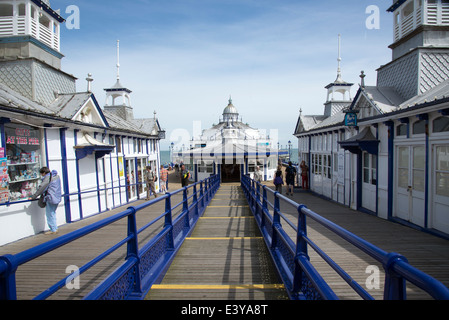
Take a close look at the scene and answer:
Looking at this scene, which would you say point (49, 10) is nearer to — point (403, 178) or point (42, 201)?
point (42, 201)

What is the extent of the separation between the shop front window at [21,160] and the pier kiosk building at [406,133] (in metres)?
9.78

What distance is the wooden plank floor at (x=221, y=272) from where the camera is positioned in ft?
11.0

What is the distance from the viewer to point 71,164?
8633mm

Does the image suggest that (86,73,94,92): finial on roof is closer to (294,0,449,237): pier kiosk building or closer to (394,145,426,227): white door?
(294,0,449,237): pier kiosk building

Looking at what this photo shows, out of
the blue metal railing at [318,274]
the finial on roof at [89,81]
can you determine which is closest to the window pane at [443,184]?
the blue metal railing at [318,274]

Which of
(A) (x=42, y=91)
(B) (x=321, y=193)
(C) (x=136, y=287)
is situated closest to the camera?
(C) (x=136, y=287)

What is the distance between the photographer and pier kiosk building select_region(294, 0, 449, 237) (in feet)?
20.7

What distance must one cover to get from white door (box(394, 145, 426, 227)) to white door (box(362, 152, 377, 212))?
4.42 ft

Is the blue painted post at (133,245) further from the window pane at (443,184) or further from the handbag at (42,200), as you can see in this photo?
the window pane at (443,184)
